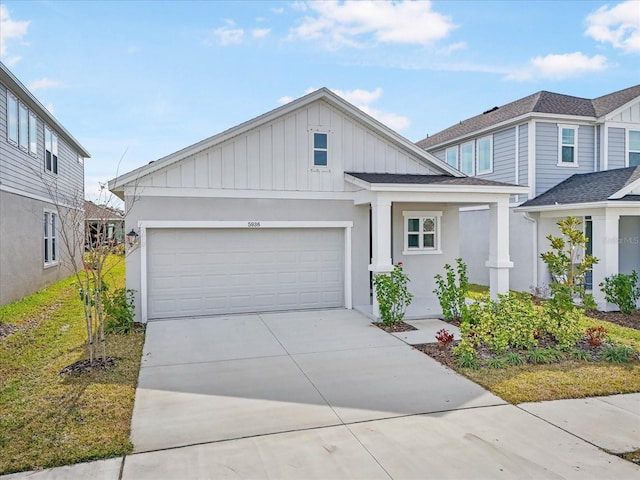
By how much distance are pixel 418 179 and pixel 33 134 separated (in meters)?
12.0

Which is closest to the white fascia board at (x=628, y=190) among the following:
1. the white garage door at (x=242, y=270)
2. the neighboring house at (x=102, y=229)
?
the white garage door at (x=242, y=270)

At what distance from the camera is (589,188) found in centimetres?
1292

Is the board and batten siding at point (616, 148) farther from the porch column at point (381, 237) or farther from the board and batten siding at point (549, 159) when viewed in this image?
the porch column at point (381, 237)

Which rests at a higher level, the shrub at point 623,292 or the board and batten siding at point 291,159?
the board and batten siding at point 291,159

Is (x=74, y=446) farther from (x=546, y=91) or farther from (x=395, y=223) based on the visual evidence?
(x=546, y=91)

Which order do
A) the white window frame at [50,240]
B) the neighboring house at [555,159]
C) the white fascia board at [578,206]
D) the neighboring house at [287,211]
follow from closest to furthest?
the neighboring house at [287,211]
the white fascia board at [578,206]
the neighboring house at [555,159]
the white window frame at [50,240]

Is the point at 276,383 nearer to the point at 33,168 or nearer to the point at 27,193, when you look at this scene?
the point at 27,193

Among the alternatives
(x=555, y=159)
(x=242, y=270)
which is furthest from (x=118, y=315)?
(x=555, y=159)

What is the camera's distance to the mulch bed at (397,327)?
30.7 ft

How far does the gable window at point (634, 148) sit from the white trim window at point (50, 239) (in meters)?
19.2

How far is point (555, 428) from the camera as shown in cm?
486

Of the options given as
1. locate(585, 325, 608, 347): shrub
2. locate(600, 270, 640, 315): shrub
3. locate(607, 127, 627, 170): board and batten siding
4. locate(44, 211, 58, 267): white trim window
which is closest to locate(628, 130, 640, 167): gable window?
locate(607, 127, 627, 170): board and batten siding

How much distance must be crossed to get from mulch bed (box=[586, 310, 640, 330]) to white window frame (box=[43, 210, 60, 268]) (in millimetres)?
16123

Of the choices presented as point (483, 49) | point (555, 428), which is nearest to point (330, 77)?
point (483, 49)
